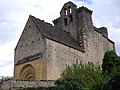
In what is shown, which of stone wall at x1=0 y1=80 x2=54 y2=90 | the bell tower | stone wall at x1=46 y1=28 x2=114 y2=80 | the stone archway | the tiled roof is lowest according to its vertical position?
stone wall at x1=0 y1=80 x2=54 y2=90

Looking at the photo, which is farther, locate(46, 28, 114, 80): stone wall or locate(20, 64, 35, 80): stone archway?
locate(20, 64, 35, 80): stone archway

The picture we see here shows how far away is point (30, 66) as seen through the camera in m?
42.2

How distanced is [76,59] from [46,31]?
643cm

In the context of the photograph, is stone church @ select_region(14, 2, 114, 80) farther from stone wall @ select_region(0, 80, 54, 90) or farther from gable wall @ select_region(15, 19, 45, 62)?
stone wall @ select_region(0, 80, 54, 90)

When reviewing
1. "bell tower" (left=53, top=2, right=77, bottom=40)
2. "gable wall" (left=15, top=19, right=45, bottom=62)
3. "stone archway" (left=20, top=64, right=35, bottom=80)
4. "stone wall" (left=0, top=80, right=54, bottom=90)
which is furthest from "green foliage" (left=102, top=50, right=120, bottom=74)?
"bell tower" (left=53, top=2, right=77, bottom=40)

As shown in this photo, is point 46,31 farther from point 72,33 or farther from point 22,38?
point 72,33

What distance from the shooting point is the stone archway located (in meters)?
42.0

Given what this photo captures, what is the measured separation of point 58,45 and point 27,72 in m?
6.04

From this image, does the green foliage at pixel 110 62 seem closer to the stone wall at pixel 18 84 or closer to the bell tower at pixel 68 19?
the stone wall at pixel 18 84

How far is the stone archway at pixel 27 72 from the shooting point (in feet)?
138

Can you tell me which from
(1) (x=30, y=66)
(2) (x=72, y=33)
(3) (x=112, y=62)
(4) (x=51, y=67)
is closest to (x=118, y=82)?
(3) (x=112, y=62)

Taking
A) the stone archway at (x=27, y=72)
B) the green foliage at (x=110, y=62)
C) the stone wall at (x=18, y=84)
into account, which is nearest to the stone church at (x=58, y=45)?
the stone archway at (x=27, y=72)

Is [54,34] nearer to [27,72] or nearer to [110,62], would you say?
[27,72]

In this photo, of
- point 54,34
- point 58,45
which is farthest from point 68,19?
point 58,45
